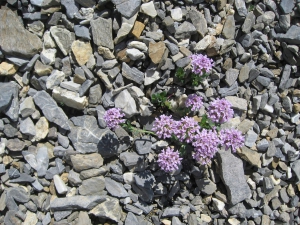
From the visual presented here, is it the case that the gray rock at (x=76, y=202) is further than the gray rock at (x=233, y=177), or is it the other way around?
the gray rock at (x=233, y=177)

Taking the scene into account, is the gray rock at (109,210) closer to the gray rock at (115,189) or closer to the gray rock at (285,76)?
the gray rock at (115,189)

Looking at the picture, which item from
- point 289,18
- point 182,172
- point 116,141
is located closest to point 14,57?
point 116,141

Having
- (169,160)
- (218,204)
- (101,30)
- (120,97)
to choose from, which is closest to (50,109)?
(120,97)

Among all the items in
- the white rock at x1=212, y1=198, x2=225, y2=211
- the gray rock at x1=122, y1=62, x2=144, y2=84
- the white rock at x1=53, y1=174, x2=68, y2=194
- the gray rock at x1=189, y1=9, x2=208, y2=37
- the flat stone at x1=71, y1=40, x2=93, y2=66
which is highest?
the gray rock at x1=189, y1=9, x2=208, y2=37

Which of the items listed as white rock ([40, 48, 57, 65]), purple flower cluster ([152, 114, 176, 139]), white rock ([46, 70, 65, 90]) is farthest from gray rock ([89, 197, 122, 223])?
white rock ([40, 48, 57, 65])

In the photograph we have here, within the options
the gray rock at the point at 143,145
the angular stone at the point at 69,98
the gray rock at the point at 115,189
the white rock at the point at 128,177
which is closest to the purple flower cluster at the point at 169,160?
the gray rock at the point at 143,145

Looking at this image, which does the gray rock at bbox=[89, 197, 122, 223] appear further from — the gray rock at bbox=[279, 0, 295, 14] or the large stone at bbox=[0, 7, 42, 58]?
the gray rock at bbox=[279, 0, 295, 14]
